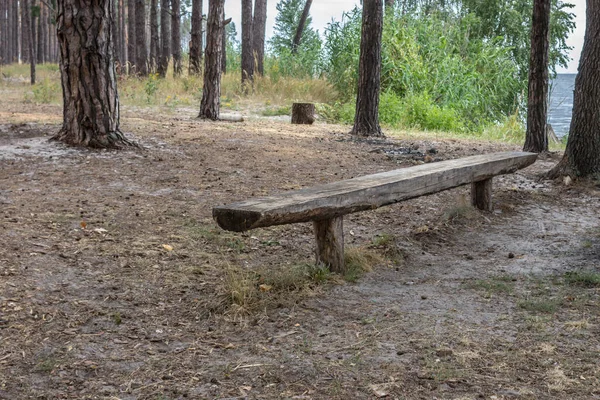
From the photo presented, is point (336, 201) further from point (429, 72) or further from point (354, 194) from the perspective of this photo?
point (429, 72)

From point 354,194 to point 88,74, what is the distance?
4369mm

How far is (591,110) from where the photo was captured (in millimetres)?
7543

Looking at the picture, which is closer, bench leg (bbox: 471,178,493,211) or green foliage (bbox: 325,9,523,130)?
bench leg (bbox: 471,178,493,211)

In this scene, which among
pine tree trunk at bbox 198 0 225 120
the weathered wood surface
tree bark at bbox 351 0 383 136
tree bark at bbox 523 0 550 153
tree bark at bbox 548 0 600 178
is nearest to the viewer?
the weathered wood surface

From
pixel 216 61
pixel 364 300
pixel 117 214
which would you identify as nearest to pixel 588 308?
pixel 364 300

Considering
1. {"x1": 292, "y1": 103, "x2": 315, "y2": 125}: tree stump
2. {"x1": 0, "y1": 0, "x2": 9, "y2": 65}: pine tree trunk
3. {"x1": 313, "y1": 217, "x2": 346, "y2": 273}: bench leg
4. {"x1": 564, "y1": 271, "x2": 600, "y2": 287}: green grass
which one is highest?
{"x1": 0, "y1": 0, "x2": 9, "y2": 65}: pine tree trunk

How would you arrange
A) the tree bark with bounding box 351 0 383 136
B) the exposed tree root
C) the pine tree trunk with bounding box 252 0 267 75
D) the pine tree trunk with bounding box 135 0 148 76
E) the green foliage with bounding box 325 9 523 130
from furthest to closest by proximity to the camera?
the pine tree trunk with bounding box 135 0 148 76 → the pine tree trunk with bounding box 252 0 267 75 → the green foliage with bounding box 325 9 523 130 → the tree bark with bounding box 351 0 383 136 → the exposed tree root

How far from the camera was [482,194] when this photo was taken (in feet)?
22.5

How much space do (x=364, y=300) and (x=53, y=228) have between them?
241 cm

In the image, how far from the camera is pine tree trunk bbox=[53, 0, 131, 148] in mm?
7695

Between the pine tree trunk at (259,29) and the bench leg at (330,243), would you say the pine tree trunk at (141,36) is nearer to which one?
the pine tree trunk at (259,29)

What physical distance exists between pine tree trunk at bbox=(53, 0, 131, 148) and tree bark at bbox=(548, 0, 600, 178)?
5.13m

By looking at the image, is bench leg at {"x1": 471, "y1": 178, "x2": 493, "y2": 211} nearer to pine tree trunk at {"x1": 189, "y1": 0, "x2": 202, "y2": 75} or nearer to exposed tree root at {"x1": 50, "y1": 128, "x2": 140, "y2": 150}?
exposed tree root at {"x1": 50, "y1": 128, "x2": 140, "y2": 150}

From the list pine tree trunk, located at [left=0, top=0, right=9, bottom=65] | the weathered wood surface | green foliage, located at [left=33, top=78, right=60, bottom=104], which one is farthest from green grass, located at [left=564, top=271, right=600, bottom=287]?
pine tree trunk, located at [left=0, top=0, right=9, bottom=65]
